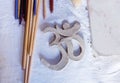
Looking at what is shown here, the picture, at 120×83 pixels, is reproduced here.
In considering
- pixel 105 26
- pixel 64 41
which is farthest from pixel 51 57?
pixel 105 26

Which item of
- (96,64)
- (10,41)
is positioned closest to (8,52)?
(10,41)

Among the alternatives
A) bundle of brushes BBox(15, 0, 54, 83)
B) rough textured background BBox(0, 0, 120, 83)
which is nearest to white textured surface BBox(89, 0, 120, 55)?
rough textured background BBox(0, 0, 120, 83)

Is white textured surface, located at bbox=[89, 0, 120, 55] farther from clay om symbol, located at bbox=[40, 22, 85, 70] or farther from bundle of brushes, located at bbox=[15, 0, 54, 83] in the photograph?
bundle of brushes, located at bbox=[15, 0, 54, 83]

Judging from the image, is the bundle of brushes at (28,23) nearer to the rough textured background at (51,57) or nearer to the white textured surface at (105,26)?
the rough textured background at (51,57)

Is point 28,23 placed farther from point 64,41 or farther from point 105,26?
point 105,26

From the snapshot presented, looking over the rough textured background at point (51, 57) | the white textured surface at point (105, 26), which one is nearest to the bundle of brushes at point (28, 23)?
the rough textured background at point (51, 57)

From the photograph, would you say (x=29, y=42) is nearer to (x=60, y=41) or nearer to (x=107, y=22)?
(x=60, y=41)
